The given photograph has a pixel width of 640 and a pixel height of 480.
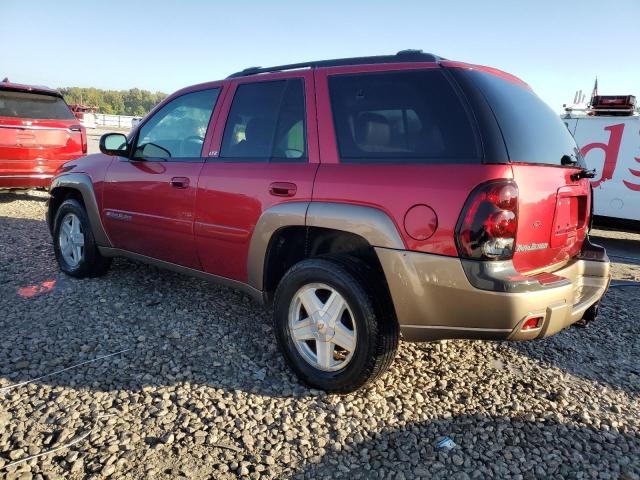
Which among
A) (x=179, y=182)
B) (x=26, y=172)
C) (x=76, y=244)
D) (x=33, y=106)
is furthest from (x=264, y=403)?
(x=33, y=106)

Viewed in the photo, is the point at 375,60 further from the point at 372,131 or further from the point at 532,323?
the point at 532,323

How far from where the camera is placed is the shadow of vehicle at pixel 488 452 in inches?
83.9

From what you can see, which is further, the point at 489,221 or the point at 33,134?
the point at 33,134

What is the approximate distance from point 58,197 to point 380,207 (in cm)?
373

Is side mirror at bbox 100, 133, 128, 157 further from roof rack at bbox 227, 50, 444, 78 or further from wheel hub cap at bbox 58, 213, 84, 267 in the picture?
roof rack at bbox 227, 50, 444, 78

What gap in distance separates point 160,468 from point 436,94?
220 centimetres

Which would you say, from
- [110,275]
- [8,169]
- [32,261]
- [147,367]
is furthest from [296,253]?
[8,169]

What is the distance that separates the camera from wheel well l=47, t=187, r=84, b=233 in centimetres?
446

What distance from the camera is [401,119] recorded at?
2.47 metres

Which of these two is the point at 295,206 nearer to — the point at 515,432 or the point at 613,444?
the point at 515,432

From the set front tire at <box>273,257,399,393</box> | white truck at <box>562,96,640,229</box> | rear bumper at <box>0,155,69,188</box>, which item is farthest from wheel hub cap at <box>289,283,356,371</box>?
white truck at <box>562,96,640,229</box>

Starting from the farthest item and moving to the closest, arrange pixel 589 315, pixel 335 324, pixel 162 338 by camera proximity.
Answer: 1. pixel 162 338
2. pixel 589 315
3. pixel 335 324

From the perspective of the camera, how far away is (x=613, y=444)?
2404mm

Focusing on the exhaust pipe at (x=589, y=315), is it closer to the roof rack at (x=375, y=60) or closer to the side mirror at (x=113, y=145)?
the roof rack at (x=375, y=60)
